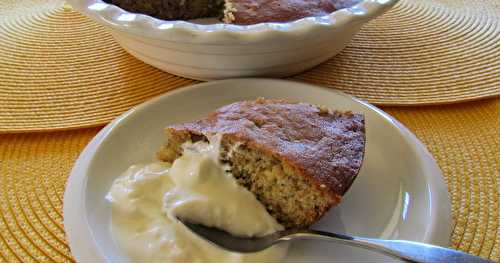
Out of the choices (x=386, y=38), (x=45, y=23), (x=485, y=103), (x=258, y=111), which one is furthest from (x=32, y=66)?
(x=485, y=103)

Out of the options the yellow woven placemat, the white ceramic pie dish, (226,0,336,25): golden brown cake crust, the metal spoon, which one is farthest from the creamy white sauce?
(226,0,336,25): golden brown cake crust

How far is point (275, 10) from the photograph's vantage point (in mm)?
1327

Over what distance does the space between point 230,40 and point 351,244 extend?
0.52m

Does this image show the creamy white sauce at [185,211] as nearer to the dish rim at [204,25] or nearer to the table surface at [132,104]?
the table surface at [132,104]

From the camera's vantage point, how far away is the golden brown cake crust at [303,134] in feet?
2.68

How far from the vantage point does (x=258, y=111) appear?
95 cm

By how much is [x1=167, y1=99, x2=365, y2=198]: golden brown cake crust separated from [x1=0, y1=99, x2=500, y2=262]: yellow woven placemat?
0.25 meters

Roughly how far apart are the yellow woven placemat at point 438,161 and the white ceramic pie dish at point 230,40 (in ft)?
0.81

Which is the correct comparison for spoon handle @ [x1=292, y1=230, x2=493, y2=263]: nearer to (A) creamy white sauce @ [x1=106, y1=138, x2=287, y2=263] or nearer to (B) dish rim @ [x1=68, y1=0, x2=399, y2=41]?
(A) creamy white sauce @ [x1=106, y1=138, x2=287, y2=263]

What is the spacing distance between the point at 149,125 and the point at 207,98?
0.16 metres

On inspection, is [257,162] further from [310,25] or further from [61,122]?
[61,122]

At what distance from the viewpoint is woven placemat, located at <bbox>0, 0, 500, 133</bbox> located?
1.22 meters

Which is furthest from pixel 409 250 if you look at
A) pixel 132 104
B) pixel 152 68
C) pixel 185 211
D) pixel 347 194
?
pixel 152 68

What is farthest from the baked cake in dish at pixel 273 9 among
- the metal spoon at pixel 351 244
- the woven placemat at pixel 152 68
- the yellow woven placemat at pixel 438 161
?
the metal spoon at pixel 351 244
